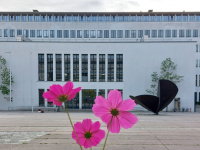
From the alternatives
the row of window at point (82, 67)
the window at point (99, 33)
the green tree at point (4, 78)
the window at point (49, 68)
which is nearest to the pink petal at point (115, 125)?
the row of window at point (82, 67)

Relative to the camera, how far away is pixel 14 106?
35.8m

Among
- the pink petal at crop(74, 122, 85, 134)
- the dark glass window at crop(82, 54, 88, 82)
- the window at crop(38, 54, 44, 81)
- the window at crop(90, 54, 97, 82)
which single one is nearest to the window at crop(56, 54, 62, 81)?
the window at crop(38, 54, 44, 81)

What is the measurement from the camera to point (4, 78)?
115 feet

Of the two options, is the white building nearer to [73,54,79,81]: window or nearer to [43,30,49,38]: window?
[73,54,79,81]: window

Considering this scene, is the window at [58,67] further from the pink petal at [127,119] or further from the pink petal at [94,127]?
the pink petal at [127,119]

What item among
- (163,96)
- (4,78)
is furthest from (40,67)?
(163,96)

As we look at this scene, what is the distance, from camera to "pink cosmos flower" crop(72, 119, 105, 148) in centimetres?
96

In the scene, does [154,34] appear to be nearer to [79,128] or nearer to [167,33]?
[167,33]

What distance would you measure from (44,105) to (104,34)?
2326 centimetres

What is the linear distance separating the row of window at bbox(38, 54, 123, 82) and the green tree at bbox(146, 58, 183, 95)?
6.08 metres

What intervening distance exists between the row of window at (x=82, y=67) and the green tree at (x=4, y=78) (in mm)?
5611

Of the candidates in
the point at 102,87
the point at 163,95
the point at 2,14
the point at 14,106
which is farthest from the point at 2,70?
the point at 163,95

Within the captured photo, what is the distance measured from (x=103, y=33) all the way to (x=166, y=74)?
20.6 meters

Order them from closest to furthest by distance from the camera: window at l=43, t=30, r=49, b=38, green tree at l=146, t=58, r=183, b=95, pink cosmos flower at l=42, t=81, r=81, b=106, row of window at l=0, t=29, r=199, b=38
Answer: pink cosmos flower at l=42, t=81, r=81, b=106 → green tree at l=146, t=58, r=183, b=95 → row of window at l=0, t=29, r=199, b=38 → window at l=43, t=30, r=49, b=38
